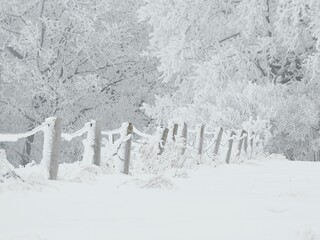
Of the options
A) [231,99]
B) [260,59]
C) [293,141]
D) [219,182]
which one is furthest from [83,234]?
[260,59]

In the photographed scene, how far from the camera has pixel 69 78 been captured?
811 inches

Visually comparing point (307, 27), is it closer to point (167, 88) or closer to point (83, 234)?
point (167, 88)

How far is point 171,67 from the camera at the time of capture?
65.1 ft

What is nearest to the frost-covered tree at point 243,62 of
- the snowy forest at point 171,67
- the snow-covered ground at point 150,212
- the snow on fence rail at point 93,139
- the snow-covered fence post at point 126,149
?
the snowy forest at point 171,67

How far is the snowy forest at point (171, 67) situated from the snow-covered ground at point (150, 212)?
Answer: 9.54m

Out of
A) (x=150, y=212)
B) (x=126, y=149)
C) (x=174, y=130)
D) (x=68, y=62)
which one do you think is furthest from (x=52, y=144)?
(x=68, y=62)

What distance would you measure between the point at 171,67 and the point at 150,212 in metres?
16.0

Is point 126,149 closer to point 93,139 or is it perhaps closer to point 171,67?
point 93,139

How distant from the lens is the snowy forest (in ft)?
56.4

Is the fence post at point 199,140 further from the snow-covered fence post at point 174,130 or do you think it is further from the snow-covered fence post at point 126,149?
the snow-covered fence post at point 126,149

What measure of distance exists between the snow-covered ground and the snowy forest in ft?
31.3

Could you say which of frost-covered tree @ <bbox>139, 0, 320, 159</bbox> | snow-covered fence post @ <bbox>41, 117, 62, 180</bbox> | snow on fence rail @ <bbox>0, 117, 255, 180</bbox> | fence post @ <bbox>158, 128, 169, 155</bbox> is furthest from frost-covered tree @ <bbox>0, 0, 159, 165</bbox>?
snow-covered fence post @ <bbox>41, 117, 62, 180</bbox>

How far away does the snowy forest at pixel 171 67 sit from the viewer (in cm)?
1719

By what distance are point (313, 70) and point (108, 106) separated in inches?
304
